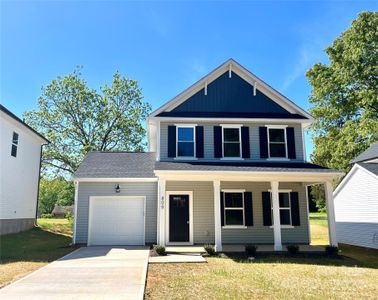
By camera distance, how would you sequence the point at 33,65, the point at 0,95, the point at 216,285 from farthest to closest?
the point at 33,65
the point at 0,95
the point at 216,285

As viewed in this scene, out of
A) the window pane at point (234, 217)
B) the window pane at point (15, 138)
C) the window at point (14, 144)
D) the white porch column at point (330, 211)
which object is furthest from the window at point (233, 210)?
the window pane at point (15, 138)

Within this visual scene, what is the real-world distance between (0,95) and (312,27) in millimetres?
16873

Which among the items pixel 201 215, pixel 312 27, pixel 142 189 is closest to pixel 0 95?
pixel 142 189

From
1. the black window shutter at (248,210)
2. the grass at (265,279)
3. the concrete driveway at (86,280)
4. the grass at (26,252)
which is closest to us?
the concrete driveway at (86,280)

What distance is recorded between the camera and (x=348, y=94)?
25594mm

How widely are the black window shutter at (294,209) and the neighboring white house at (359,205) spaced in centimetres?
430

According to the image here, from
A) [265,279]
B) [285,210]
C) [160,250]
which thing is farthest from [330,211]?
[160,250]

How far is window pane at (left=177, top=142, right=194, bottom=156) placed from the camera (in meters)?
14.6

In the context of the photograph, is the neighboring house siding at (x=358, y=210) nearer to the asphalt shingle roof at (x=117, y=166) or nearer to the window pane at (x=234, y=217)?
the window pane at (x=234, y=217)

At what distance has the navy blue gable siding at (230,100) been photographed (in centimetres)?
1528

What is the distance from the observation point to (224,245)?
14039mm

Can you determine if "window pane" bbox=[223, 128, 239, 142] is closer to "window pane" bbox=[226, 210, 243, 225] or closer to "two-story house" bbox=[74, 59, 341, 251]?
"two-story house" bbox=[74, 59, 341, 251]

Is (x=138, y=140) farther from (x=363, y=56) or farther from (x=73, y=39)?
(x=363, y=56)

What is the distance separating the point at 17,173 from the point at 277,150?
1448 centimetres
